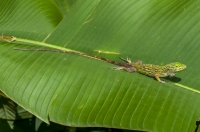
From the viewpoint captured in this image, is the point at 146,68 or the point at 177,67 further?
the point at 146,68

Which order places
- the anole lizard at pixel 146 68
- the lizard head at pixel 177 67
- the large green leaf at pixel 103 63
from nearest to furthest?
the large green leaf at pixel 103 63 → the lizard head at pixel 177 67 → the anole lizard at pixel 146 68

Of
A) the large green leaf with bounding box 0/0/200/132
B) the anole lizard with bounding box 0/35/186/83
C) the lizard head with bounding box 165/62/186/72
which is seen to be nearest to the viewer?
the large green leaf with bounding box 0/0/200/132

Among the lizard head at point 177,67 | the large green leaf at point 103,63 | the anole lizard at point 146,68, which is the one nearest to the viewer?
the large green leaf at point 103,63

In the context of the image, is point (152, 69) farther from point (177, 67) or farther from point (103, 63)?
point (103, 63)

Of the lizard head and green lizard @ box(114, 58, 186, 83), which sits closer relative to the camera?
the lizard head

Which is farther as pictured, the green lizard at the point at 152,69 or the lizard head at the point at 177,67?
the green lizard at the point at 152,69

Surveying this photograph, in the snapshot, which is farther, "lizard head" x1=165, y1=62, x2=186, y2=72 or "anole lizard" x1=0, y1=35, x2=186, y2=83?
"anole lizard" x1=0, y1=35, x2=186, y2=83

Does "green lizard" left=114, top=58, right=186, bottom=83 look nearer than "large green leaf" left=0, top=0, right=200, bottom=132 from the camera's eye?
No

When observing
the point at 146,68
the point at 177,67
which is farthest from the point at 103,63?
the point at 177,67

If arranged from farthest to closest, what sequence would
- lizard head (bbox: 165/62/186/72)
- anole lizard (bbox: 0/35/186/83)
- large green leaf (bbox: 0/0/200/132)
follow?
anole lizard (bbox: 0/35/186/83)
lizard head (bbox: 165/62/186/72)
large green leaf (bbox: 0/0/200/132)
